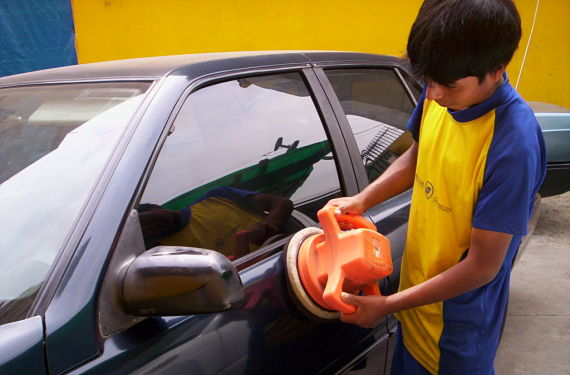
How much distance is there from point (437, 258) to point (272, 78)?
0.81 m

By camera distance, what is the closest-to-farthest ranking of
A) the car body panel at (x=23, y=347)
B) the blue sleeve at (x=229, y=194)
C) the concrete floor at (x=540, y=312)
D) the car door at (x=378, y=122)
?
the car body panel at (x=23, y=347) < the blue sleeve at (x=229, y=194) < the car door at (x=378, y=122) < the concrete floor at (x=540, y=312)

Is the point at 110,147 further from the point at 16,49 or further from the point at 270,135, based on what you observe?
the point at 16,49

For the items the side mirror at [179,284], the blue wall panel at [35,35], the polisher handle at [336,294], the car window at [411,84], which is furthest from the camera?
the blue wall panel at [35,35]

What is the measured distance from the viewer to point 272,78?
1.89m

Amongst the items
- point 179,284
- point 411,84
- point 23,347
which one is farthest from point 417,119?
point 23,347

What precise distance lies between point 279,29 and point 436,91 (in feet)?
21.6

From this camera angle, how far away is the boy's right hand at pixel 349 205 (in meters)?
1.68

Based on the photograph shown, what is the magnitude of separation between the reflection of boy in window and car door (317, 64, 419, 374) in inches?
17.9

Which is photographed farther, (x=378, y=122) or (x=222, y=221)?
(x=378, y=122)

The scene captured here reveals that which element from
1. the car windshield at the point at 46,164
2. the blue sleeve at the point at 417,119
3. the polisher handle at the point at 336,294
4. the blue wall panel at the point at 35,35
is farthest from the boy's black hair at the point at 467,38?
the blue wall panel at the point at 35,35

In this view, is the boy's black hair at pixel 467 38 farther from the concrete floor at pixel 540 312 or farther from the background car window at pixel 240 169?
the concrete floor at pixel 540 312

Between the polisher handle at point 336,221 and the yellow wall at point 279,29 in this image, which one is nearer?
the polisher handle at point 336,221

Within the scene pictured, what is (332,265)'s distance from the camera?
150 centimetres

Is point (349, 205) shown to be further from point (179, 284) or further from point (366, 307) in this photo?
point (179, 284)
